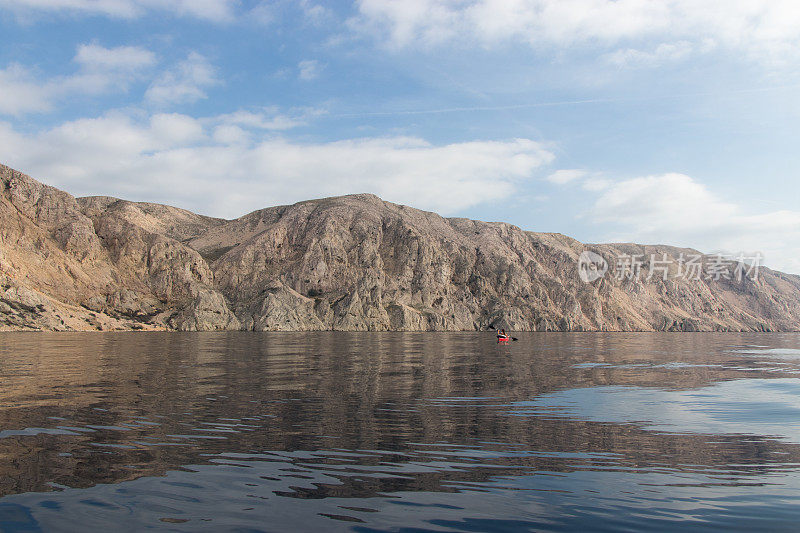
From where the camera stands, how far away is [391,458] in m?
12.8

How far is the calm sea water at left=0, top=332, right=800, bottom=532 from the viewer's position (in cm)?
895

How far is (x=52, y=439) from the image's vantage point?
46.2ft

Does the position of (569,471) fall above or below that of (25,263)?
below

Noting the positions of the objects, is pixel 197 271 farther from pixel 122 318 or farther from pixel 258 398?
pixel 258 398

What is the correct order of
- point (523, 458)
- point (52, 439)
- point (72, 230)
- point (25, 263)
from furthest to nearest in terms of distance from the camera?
point (72, 230)
point (25, 263)
point (52, 439)
point (523, 458)

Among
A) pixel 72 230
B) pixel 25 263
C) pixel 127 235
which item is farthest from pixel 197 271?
pixel 25 263

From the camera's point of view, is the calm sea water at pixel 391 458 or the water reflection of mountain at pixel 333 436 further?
the water reflection of mountain at pixel 333 436

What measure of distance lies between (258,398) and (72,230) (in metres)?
173

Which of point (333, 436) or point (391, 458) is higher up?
point (391, 458)

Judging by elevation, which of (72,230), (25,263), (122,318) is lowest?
(122,318)

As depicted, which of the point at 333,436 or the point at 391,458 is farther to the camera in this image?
the point at 333,436

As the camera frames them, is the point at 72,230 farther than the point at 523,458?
Yes

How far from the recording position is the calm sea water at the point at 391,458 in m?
8.95

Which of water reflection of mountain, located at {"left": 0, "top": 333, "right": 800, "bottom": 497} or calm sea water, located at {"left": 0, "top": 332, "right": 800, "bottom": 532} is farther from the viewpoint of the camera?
water reflection of mountain, located at {"left": 0, "top": 333, "right": 800, "bottom": 497}
